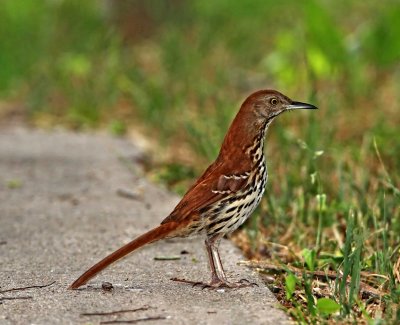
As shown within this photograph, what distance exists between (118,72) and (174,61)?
618 millimetres

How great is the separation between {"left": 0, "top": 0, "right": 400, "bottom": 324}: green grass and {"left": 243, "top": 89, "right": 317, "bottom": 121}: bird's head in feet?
1.33

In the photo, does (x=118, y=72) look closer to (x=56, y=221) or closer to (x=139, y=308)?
(x=56, y=221)

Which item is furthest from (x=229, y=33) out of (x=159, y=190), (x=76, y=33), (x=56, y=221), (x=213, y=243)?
(x=213, y=243)

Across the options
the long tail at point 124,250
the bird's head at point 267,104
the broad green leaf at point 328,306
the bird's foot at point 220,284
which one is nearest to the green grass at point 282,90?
the broad green leaf at point 328,306

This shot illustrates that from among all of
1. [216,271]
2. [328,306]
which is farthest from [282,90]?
[328,306]

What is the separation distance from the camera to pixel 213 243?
4848 millimetres

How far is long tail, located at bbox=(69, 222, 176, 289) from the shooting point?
14.7 ft

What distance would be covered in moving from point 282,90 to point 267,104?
14.1 ft

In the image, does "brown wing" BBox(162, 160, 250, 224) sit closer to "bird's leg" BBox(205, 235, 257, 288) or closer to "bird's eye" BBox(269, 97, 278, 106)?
"bird's leg" BBox(205, 235, 257, 288)

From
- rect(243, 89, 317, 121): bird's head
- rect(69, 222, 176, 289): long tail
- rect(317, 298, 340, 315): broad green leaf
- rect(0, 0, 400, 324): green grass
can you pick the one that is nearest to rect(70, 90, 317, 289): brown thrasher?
rect(69, 222, 176, 289): long tail

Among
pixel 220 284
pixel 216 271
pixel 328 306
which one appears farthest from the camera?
pixel 216 271

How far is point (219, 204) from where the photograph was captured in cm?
470

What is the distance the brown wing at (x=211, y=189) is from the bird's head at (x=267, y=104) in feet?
1.33

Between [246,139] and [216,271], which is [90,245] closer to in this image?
[216,271]
